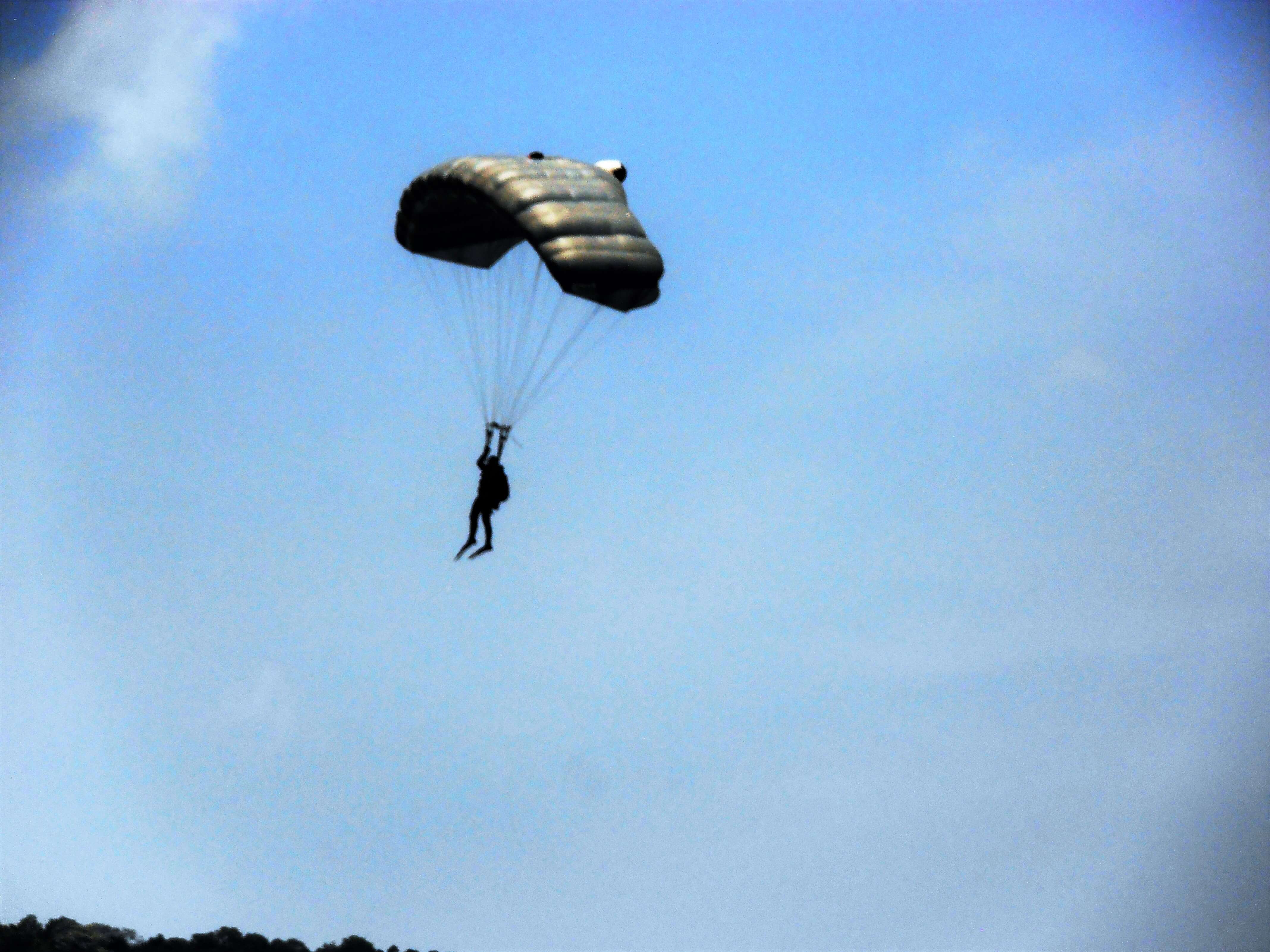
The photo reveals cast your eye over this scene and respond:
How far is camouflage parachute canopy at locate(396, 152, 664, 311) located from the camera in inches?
1409

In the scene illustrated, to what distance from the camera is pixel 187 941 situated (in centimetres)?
14550

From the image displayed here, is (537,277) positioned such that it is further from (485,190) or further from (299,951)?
(299,951)

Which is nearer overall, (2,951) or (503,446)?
(503,446)

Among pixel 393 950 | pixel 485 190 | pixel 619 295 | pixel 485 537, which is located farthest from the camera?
pixel 393 950

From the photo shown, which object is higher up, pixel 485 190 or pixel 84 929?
pixel 84 929

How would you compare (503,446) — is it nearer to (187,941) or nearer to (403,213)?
(403,213)

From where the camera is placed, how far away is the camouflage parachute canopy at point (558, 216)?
117 feet

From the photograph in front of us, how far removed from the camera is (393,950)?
14162cm

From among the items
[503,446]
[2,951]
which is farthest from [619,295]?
[2,951]

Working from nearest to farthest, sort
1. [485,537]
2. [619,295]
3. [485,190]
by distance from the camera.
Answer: [619,295] → [485,190] → [485,537]

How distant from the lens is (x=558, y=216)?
36781 mm

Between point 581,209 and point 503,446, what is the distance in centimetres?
550

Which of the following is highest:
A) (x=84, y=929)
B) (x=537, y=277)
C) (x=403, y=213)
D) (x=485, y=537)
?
(x=84, y=929)

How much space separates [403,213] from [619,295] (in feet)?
28.2
